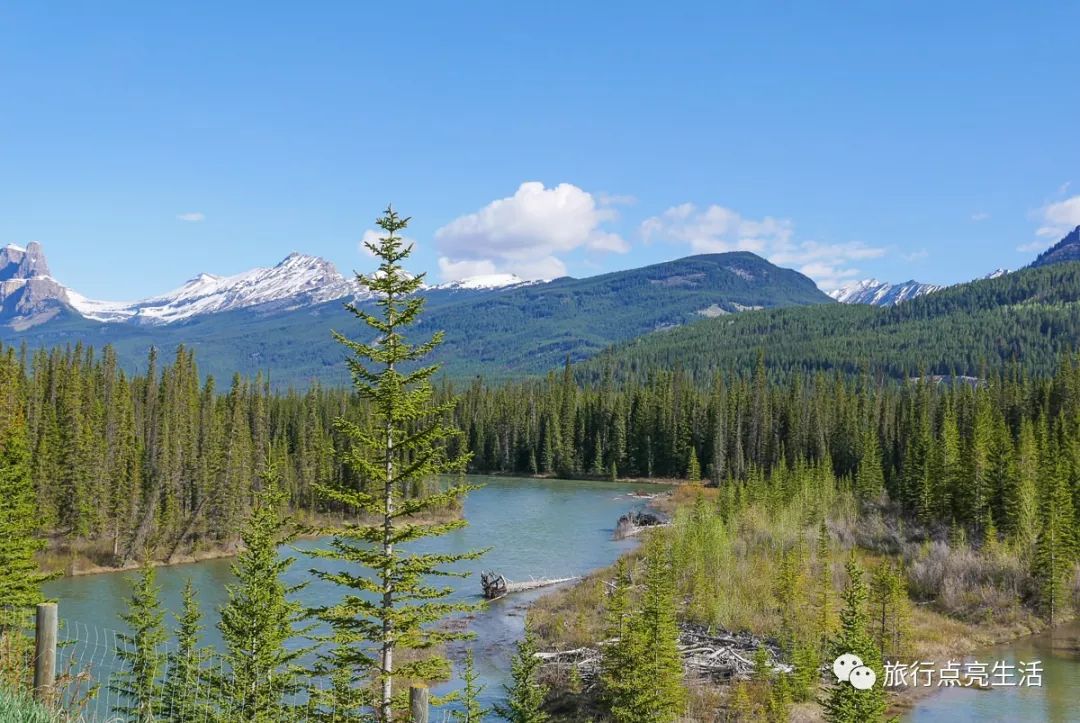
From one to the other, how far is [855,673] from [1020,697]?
19939 mm

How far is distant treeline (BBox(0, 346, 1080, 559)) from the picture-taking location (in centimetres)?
6525

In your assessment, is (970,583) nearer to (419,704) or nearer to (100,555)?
(419,704)

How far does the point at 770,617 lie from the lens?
42781 mm

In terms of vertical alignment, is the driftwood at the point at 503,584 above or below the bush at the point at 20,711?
below

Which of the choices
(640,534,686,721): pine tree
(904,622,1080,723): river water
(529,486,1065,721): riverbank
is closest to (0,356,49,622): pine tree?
(640,534,686,721): pine tree

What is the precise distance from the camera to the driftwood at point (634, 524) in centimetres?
8050

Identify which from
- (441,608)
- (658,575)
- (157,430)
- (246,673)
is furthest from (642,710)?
(157,430)

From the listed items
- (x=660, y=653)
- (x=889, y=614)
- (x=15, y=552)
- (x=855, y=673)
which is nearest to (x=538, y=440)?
(x=889, y=614)

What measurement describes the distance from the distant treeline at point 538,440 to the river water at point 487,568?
30.3 ft

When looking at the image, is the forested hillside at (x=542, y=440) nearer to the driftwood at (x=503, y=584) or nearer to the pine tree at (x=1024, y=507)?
the pine tree at (x=1024, y=507)

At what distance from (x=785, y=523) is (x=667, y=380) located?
355 feet

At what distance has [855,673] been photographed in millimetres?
22281

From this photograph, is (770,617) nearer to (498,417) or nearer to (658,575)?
(658,575)

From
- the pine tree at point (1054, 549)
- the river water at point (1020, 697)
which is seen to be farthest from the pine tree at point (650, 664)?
the pine tree at point (1054, 549)
